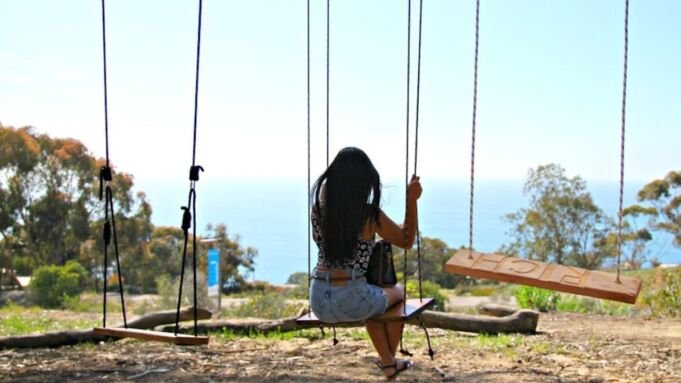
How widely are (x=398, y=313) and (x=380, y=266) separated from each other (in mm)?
238

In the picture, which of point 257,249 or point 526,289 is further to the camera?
point 257,249

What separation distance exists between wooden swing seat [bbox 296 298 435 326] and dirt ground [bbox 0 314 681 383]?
898 mm

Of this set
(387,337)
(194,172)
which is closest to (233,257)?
(194,172)

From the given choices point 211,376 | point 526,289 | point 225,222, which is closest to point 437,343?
point 211,376

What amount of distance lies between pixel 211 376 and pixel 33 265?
17525mm

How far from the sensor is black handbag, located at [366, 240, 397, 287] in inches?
142

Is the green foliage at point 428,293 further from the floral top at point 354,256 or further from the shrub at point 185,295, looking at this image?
the floral top at point 354,256

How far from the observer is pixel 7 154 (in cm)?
1903

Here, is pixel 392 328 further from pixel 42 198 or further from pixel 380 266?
pixel 42 198

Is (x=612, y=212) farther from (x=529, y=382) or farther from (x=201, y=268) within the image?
(x=529, y=382)

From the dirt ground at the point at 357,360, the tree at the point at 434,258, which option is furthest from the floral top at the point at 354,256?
the tree at the point at 434,258

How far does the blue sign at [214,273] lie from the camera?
37.6ft

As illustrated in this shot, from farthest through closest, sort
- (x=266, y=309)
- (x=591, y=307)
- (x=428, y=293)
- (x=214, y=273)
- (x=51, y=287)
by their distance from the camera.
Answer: (x=51, y=287) → (x=428, y=293) → (x=214, y=273) → (x=591, y=307) → (x=266, y=309)

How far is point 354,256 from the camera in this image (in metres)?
3.57
